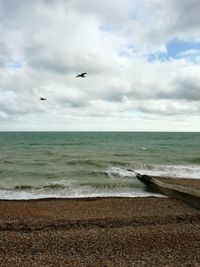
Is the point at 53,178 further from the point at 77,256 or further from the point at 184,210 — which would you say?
the point at 77,256

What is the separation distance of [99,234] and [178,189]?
6.50m

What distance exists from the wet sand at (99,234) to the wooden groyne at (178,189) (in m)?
0.41

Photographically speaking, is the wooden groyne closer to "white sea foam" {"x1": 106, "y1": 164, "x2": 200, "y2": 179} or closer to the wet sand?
the wet sand

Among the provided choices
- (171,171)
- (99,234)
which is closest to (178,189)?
(99,234)

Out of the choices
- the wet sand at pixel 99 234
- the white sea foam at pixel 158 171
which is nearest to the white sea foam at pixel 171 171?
the white sea foam at pixel 158 171

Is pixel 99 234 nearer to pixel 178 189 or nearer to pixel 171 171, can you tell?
pixel 178 189

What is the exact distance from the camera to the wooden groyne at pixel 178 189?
13.1 m

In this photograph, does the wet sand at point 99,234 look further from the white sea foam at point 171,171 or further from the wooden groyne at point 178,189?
the white sea foam at point 171,171

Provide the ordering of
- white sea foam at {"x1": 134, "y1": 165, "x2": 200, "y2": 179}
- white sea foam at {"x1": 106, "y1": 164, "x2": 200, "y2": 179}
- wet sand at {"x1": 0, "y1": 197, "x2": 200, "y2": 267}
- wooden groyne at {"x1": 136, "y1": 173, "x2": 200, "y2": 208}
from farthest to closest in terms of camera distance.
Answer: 1. white sea foam at {"x1": 134, "y1": 165, "x2": 200, "y2": 179}
2. white sea foam at {"x1": 106, "y1": 164, "x2": 200, "y2": 179}
3. wooden groyne at {"x1": 136, "y1": 173, "x2": 200, "y2": 208}
4. wet sand at {"x1": 0, "y1": 197, "x2": 200, "y2": 267}

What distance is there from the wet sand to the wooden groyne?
1.36ft

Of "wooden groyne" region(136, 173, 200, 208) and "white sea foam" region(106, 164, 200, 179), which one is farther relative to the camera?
"white sea foam" region(106, 164, 200, 179)

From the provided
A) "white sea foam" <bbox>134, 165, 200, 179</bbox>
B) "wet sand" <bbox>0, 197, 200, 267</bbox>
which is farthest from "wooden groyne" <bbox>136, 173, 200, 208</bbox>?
"white sea foam" <bbox>134, 165, 200, 179</bbox>

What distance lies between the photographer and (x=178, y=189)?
569 inches

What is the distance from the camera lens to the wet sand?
754 centimetres
